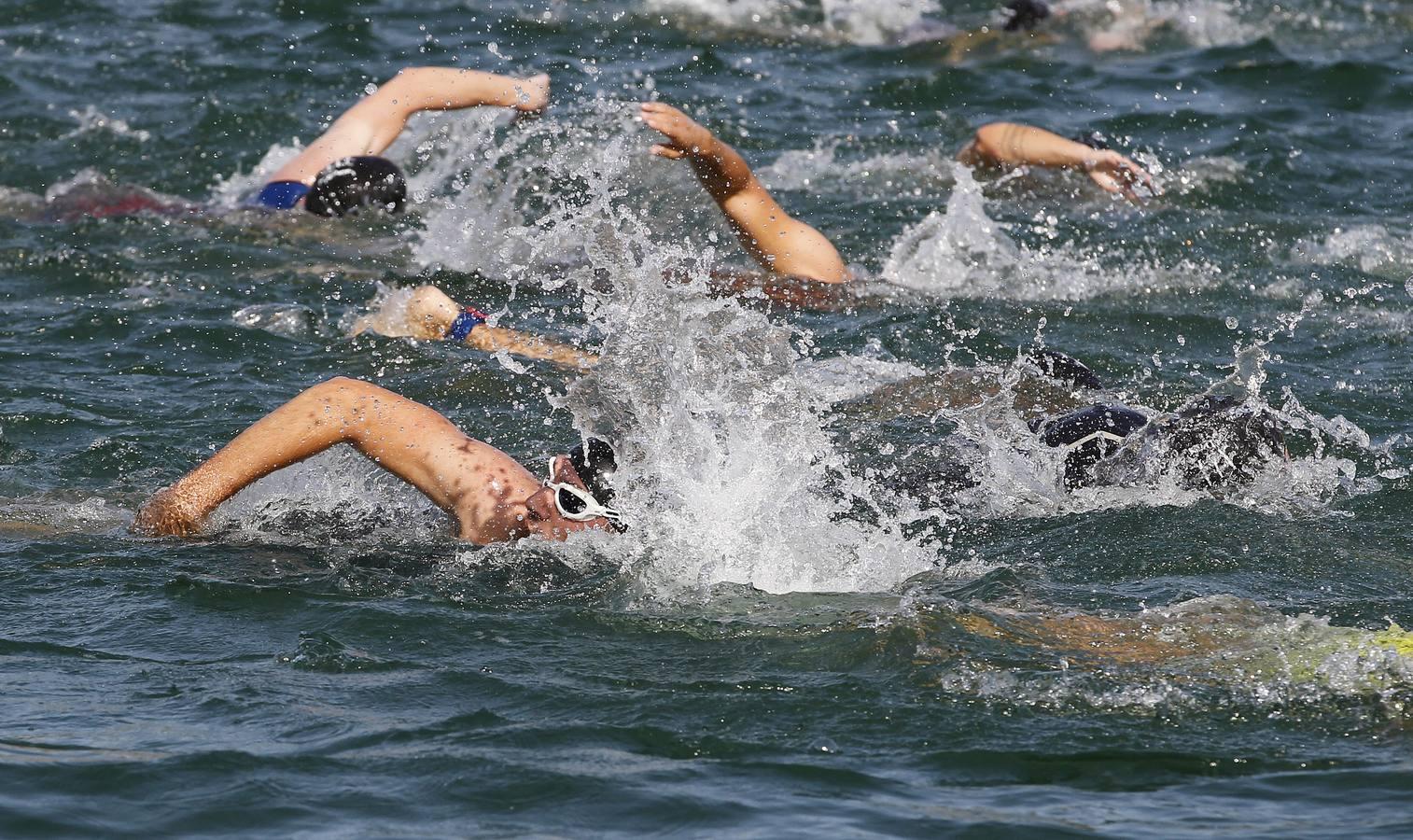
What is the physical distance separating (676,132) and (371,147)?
3.30 m

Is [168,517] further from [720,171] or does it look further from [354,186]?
[354,186]

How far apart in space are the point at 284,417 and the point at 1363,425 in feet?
13.9

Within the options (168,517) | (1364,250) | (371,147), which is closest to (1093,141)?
(1364,250)

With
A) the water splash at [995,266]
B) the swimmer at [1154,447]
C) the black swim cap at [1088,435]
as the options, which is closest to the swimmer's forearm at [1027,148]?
the water splash at [995,266]

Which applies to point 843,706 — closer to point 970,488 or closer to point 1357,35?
point 970,488

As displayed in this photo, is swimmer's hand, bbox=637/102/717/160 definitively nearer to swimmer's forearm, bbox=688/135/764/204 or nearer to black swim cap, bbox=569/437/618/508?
swimmer's forearm, bbox=688/135/764/204

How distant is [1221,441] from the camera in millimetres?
6000

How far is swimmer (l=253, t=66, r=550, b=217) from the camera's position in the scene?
30.5 ft

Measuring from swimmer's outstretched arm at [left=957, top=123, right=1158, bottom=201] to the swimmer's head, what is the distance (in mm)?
4031

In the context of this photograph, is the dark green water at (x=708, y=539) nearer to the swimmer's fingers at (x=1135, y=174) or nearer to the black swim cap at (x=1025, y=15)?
the swimmer's fingers at (x=1135, y=174)

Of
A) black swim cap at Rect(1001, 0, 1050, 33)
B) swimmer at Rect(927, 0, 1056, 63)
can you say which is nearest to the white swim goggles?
swimmer at Rect(927, 0, 1056, 63)

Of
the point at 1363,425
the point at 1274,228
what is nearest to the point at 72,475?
the point at 1363,425

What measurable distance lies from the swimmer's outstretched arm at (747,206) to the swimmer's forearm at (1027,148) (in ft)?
6.24

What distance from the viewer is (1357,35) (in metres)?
14.6
